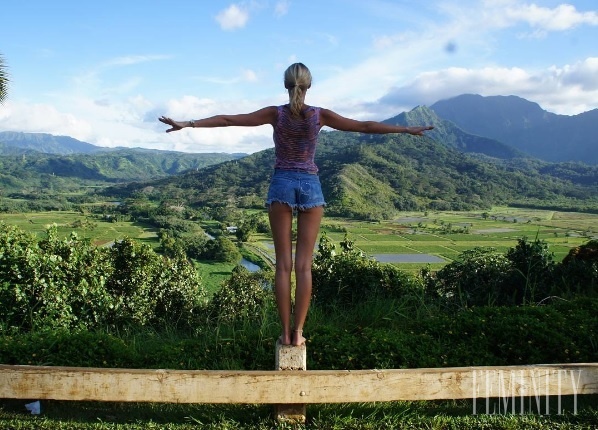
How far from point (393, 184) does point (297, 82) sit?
13872cm

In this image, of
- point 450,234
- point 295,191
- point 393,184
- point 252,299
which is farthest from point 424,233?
point 295,191

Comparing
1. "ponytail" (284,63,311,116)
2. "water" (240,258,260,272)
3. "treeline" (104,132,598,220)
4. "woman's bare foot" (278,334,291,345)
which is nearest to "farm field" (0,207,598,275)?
"water" (240,258,260,272)

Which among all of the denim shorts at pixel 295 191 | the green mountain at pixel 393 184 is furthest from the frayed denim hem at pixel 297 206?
the green mountain at pixel 393 184

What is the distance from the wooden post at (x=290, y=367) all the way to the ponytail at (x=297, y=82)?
5.40 feet

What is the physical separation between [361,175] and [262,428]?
422 feet

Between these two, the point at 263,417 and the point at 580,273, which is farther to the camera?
the point at 580,273

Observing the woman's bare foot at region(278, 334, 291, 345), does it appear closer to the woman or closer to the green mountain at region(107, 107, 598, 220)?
the woman

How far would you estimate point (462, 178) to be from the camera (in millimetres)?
152250

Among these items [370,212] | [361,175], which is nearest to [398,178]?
[361,175]

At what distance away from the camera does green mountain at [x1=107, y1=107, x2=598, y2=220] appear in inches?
4756

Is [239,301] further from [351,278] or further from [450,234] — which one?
[450,234]

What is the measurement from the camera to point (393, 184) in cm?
13900

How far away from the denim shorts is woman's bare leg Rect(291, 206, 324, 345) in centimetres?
6

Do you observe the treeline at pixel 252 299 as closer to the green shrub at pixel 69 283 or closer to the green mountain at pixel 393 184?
the green shrub at pixel 69 283
